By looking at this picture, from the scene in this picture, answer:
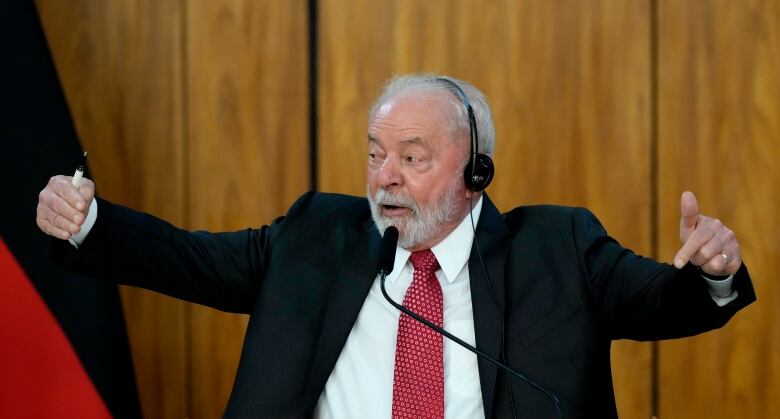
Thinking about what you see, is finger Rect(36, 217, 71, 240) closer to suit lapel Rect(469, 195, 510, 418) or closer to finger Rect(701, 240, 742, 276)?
suit lapel Rect(469, 195, 510, 418)

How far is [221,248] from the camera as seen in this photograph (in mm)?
2199

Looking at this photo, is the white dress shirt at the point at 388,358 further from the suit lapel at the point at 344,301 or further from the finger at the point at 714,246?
the finger at the point at 714,246

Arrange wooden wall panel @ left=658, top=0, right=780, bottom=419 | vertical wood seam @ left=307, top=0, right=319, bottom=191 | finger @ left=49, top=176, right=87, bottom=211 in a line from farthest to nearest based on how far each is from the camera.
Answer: vertical wood seam @ left=307, top=0, right=319, bottom=191, wooden wall panel @ left=658, top=0, right=780, bottom=419, finger @ left=49, top=176, right=87, bottom=211

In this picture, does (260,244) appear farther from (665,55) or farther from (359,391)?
(665,55)

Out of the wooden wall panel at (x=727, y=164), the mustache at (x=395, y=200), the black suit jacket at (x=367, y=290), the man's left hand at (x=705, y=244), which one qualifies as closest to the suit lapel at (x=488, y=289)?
the black suit jacket at (x=367, y=290)

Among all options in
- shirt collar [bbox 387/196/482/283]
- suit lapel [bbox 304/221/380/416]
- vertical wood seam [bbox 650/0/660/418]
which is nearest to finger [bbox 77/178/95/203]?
suit lapel [bbox 304/221/380/416]

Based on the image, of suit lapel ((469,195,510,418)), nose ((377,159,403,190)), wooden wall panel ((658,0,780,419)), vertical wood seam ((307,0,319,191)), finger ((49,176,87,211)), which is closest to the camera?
finger ((49,176,87,211))

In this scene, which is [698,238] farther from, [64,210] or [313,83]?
[313,83]

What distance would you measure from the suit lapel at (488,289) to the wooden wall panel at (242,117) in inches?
47.3

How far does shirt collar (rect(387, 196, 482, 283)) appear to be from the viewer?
2150mm

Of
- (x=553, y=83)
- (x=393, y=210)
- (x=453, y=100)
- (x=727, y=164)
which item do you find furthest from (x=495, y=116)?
(x=393, y=210)

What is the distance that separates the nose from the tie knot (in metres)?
0.16

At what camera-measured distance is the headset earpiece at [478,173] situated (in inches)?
83.9

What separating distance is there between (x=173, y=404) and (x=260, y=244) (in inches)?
54.0
